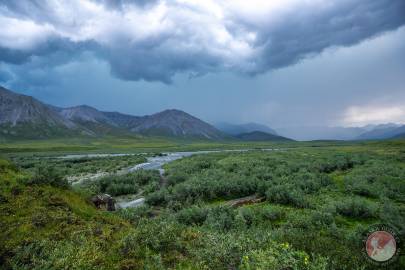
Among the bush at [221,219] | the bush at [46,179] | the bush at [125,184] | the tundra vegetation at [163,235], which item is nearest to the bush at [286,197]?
the tundra vegetation at [163,235]

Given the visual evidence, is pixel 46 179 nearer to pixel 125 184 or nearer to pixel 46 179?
pixel 46 179

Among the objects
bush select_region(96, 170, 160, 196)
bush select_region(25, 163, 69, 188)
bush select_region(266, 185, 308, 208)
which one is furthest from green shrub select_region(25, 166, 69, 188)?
bush select_region(96, 170, 160, 196)

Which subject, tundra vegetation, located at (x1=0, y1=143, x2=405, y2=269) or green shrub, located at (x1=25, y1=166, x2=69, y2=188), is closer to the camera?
tundra vegetation, located at (x1=0, y1=143, x2=405, y2=269)

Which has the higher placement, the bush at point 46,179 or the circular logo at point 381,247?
the bush at point 46,179

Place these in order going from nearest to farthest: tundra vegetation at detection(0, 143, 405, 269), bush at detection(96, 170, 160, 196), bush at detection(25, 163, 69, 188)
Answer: tundra vegetation at detection(0, 143, 405, 269)
bush at detection(25, 163, 69, 188)
bush at detection(96, 170, 160, 196)

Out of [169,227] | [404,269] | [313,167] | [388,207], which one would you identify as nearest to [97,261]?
[169,227]

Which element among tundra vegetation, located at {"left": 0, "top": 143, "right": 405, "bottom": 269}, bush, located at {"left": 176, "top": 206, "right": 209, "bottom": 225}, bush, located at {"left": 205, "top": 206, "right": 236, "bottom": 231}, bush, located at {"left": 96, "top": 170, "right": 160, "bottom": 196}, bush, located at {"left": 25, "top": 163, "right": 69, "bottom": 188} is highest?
bush, located at {"left": 25, "top": 163, "right": 69, "bottom": 188}

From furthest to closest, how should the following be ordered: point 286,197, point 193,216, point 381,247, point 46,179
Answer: point 286,197 < point 193,216 < point 46,179 < point 381,247

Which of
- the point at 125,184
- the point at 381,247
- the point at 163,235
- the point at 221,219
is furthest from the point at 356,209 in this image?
the point at 125,184

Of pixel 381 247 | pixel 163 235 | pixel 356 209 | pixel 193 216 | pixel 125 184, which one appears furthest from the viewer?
pixel 125 184

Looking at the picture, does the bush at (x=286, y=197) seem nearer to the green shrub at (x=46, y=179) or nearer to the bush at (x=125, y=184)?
the bush at (x=125, y=184)

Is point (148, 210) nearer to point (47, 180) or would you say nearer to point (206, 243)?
point (47, 180)

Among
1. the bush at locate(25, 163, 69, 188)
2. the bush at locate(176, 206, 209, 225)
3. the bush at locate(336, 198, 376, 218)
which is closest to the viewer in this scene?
the bush at locate(25, 163, 69, 188)

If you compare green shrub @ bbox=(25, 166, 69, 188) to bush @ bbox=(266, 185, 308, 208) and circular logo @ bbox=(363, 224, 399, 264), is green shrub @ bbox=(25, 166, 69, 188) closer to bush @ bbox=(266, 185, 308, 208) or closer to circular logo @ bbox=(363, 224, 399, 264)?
circular logo @ bbox=(363, 224, 399, 264)
